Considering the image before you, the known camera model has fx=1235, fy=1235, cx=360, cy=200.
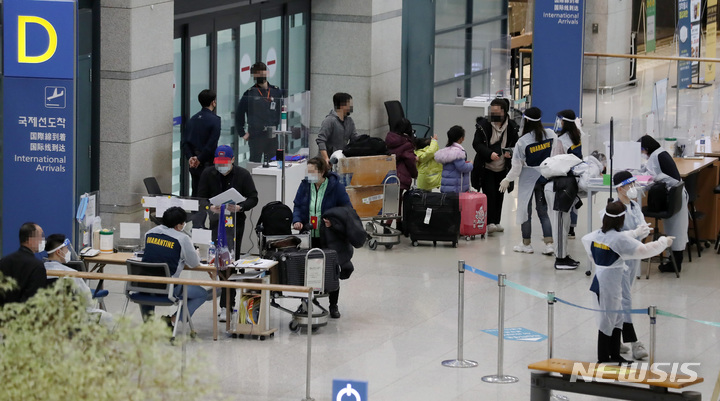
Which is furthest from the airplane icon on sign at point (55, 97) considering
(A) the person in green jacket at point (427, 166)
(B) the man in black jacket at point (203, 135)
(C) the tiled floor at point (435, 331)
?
(A) the person in green jacket at point (427, 166)

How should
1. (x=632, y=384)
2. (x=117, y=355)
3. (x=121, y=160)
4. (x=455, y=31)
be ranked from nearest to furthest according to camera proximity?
(x=117, y=355), (x=632, y=384), (x=121, y=160), (x=455, y=31)

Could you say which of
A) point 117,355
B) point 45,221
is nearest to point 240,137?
point 45,221

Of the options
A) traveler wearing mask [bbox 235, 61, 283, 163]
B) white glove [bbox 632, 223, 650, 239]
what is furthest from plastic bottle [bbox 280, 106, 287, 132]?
white glove [bbox 632, 223, 650, 239]

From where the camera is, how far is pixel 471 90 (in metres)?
23.5

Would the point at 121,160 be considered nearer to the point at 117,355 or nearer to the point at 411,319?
the point at 411,319

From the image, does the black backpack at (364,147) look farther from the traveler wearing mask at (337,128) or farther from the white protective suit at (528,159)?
the white protective suit at (528,159)

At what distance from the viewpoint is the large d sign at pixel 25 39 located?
455 inches

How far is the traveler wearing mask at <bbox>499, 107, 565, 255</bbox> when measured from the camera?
47.6ft

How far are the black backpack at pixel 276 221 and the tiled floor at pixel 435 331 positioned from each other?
2.81ft

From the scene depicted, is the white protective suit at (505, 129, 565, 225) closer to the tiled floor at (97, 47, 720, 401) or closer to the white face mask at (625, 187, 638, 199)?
the tiled floor at (97, 47, 720, 401)

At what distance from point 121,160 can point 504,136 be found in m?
4.80

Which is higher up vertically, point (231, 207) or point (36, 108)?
point (36, 108)

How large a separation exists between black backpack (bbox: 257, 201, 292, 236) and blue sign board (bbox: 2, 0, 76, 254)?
1879 mm

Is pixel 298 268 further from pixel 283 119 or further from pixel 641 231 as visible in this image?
pixel 283 119
